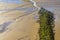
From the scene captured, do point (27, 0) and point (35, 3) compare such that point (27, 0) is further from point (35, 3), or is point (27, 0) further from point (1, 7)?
point (1, 7)

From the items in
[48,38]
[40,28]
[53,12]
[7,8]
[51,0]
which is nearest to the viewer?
[48,38]

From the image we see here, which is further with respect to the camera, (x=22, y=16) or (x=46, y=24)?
(x=22, y=16)

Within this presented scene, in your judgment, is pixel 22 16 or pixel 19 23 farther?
pixel 22 16

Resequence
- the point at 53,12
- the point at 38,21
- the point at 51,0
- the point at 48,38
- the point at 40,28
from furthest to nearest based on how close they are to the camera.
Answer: the point at 51,0 < the point at 53,12 < the point at 38,21 < the point at 40,28 < the point at 48,38

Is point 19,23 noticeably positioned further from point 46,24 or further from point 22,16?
point 46,24

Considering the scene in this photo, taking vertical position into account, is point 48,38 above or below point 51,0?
below

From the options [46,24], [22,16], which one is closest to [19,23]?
[22,16]

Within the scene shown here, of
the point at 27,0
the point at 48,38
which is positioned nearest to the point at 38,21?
the point at 48,38

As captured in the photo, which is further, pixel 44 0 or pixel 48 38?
pixel 44 0
